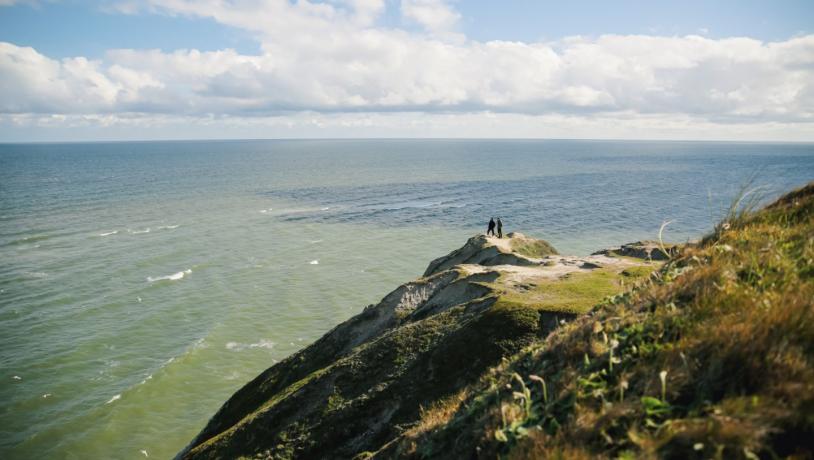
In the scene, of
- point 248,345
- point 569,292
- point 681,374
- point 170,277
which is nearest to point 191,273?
point 170,277

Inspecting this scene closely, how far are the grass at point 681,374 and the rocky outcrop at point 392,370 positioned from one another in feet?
11.3

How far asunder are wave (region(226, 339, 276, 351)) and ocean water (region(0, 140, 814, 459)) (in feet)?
0.54

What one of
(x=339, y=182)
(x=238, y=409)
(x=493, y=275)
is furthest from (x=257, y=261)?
(x=339, y=182)

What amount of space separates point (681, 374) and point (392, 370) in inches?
391

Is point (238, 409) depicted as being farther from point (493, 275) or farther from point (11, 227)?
point (11, 227)

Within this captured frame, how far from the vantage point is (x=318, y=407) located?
48.1ft

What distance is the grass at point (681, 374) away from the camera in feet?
16.1

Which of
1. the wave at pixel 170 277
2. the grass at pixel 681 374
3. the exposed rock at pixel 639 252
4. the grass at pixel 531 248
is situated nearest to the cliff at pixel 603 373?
the grass at pixel 681 374

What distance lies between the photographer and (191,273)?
2076 inches

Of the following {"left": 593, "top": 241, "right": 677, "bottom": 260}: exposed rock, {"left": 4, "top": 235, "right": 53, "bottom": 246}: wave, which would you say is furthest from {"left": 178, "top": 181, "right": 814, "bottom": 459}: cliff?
{"left": 4, "top": 235, "right": 53, "bottom": 246}: wave

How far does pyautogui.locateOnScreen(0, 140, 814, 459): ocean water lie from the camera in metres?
29.3

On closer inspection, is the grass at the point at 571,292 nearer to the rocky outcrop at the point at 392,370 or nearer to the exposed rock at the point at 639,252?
the rocky outcrop at the point at 392,370

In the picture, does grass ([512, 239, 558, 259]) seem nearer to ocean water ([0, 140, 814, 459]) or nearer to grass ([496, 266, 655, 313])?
grass ([496, 266, 655, 313])

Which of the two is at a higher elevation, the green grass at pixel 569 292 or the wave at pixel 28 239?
the green grass at pixel 569 292
